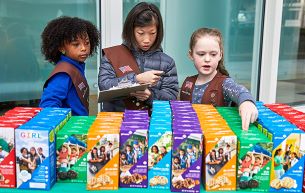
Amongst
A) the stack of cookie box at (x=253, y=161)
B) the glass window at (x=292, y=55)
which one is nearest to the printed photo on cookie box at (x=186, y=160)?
the stack of cookie box at (x=253, y=161)

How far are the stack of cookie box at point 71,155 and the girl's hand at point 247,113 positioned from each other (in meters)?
0.49

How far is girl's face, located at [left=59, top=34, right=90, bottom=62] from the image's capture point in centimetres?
170

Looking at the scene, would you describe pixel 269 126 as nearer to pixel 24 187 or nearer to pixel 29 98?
pixel 24 187

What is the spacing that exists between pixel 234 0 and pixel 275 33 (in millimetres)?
452

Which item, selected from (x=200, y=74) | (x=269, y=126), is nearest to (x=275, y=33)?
(x=200, y=74)

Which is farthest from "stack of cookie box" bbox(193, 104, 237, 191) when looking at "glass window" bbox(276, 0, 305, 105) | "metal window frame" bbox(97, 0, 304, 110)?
"glass window" bbox(276, 0, 305, 105)

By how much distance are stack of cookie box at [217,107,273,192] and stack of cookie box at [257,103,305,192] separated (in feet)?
0.08

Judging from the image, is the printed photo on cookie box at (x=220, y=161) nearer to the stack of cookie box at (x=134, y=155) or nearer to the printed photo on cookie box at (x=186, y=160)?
the printed photo on cookie box at (x=186, y=160)

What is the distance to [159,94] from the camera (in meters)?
1.75

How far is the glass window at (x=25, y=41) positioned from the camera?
2.51 meters

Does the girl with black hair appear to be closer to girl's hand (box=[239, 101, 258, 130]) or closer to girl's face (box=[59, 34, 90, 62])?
girl's face (box=[59, 34, 90, 62])

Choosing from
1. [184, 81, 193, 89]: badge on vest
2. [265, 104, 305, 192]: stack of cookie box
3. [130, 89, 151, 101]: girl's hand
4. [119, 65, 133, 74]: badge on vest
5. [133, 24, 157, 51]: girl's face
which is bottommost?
[265, 104, 305, 192]: stack of cookie box

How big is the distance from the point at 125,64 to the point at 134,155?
2.34ft

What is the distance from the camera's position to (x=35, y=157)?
107cm
